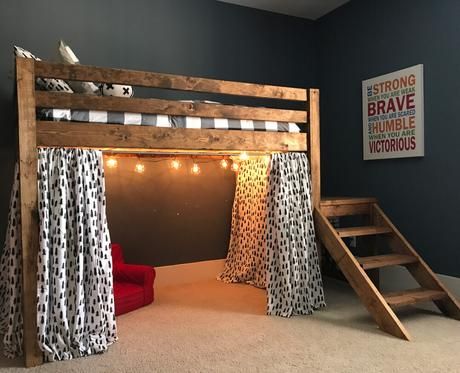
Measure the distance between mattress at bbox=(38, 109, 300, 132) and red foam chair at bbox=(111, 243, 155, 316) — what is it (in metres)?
1.34

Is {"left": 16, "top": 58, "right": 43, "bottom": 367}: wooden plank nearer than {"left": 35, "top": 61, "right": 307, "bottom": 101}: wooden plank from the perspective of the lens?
Yes

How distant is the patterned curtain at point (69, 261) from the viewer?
2.55 meters

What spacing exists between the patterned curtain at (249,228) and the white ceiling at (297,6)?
173 centimetres

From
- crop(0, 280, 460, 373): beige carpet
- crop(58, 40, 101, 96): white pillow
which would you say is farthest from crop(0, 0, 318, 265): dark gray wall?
crop(0, 280, 460, 373): beige carpet

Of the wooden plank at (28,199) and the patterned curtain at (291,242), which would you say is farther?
the patterned curtain at (291,242)

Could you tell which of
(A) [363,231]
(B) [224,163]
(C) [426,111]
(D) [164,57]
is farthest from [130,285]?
(C) [426,111]

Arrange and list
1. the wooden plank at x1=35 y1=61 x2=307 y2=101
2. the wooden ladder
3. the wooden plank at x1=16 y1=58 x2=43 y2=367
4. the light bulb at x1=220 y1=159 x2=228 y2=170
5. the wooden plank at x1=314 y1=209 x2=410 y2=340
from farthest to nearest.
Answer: the light bulb at x1=220 y1=159 x2=228 y2=170 < the wooden ladder < the wooden plank at x1=314 y1=209 x2=410 y2=340 < the wooden plank at x1=35 y1=61 x2=307 y2=101 < the wooden plank at x1=16 y1=58 x2=43 y2=367

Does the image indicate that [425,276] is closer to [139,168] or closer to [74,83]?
[139,168]

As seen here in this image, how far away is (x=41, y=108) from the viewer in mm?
2629

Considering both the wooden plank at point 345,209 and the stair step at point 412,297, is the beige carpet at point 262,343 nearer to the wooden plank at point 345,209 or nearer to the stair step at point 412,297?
the stair step at point 412,297

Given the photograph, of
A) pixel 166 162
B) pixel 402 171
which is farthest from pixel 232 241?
pixel 402 171

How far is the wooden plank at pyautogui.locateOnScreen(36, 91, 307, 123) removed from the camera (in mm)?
2615

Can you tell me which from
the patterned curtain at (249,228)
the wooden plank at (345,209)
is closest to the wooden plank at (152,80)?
the patterned curtain at (249,228)

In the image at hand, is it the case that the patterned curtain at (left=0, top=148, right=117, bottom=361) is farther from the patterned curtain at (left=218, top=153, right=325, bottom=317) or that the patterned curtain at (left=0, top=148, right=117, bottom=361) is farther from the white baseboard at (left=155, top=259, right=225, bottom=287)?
the white baseboard at (left=155, top=259, right=225, bottom=287)
